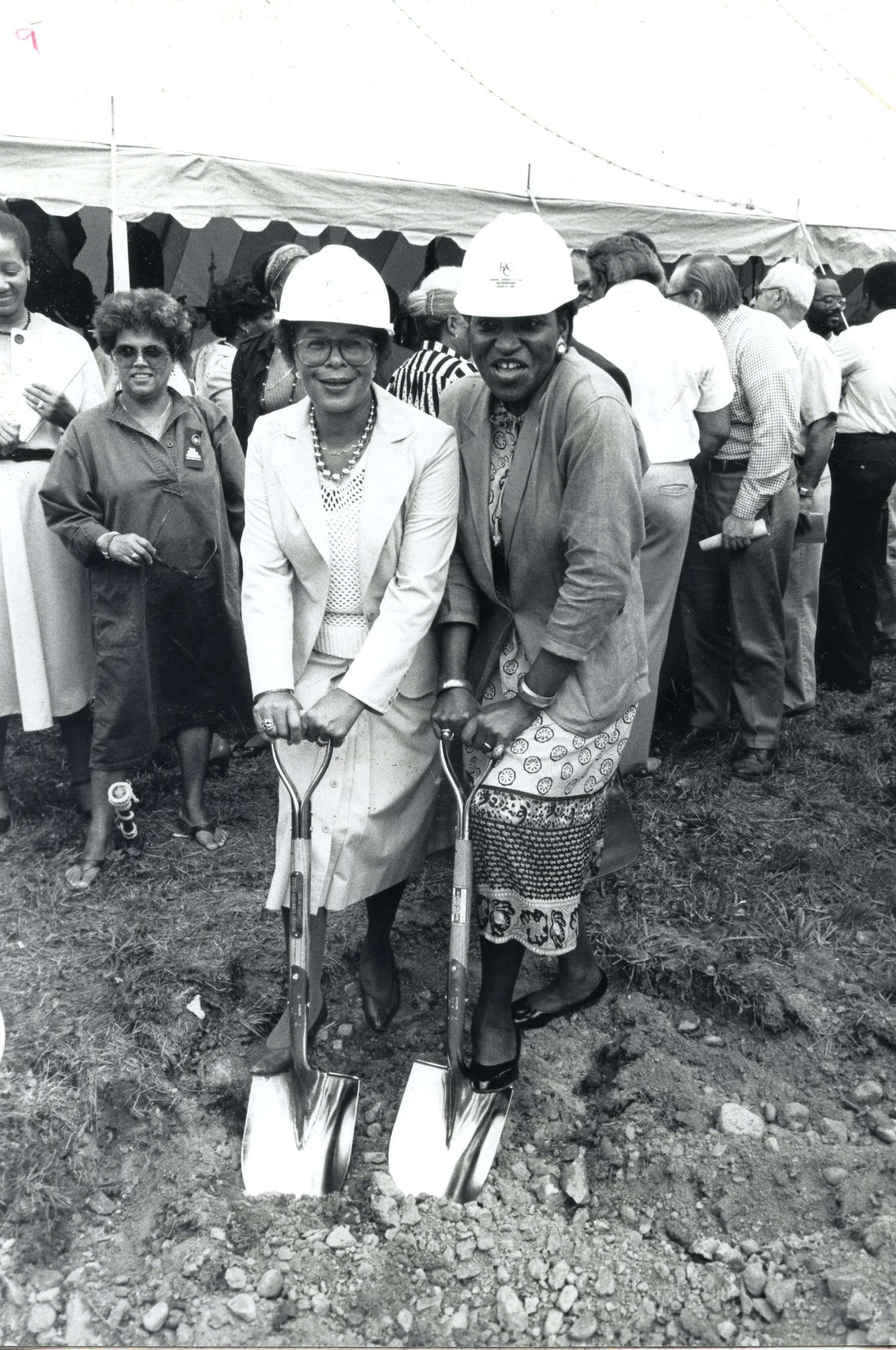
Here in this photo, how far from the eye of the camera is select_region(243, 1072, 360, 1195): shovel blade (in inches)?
104

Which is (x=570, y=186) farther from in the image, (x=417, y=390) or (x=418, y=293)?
(x=417, y=390)

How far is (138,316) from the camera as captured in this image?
3600 millimetres

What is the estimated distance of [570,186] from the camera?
610 cm

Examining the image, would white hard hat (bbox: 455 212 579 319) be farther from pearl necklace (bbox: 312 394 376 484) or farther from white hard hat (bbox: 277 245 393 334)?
pearl necklace (bbox: 312 394 376 484)

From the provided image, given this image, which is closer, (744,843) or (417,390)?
(417,390)

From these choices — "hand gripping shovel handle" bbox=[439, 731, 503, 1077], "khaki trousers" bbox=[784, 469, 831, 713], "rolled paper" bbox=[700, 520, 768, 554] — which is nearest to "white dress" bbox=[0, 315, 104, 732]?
"hand gripping shovel handle" bbox=[439, 731, 503, 1077]

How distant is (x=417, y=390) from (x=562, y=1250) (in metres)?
2.61

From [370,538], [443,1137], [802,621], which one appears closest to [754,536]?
[802,621]

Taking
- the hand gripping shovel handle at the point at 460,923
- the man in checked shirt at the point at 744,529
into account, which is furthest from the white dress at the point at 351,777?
the man in checked shirt at the point at 744,529

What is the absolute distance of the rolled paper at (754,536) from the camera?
470 centimetres

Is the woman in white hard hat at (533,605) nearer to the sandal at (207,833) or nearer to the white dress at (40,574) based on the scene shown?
the sandal at (207,833)

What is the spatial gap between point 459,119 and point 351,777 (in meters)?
4.67

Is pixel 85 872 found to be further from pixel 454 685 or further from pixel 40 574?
pixel 454 685

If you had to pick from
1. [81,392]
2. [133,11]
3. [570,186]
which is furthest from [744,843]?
[133,11]
